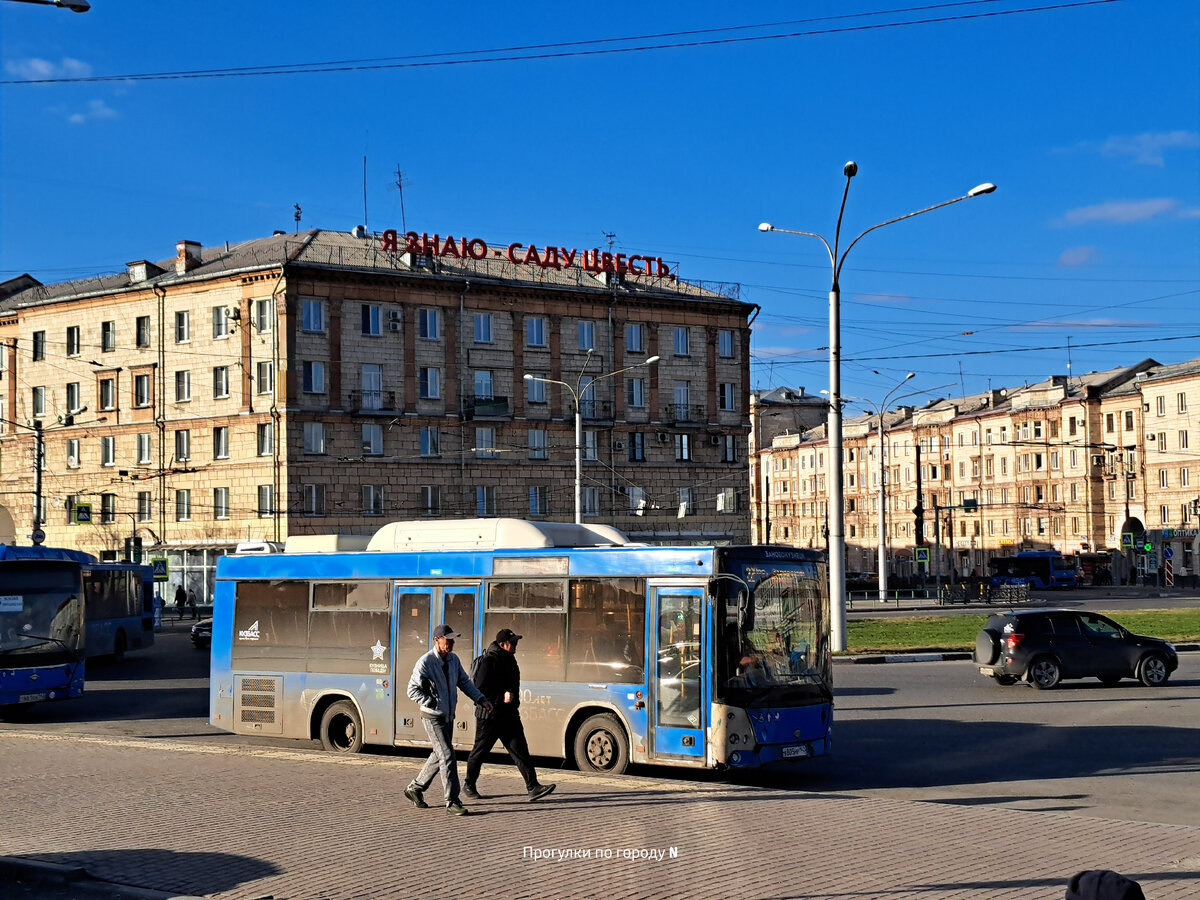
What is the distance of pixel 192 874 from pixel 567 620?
6.47 m

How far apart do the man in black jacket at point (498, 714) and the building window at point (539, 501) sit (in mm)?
54289

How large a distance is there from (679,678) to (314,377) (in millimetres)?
50959

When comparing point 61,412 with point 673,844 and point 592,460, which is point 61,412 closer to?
point 592,460

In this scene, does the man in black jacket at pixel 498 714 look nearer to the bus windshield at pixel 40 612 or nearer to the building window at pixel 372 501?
the bus windshield at pixel 40 612

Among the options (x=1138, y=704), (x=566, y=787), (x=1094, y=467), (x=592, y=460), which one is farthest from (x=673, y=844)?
(x=1094, y=467)

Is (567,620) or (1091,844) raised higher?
(567,620)

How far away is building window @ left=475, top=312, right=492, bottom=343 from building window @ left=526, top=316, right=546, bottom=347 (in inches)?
79.3

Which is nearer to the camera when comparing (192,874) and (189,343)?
(192,874)

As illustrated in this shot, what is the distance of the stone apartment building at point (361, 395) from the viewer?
6297 cm

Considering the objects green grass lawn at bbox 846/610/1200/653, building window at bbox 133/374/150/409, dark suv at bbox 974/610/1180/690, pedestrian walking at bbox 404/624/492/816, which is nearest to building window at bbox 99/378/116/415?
building window at bbox 133/374/150/409

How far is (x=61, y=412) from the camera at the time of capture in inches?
2768

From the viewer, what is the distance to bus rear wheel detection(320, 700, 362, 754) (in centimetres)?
1695

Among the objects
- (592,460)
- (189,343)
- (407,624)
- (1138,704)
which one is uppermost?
(189,343)

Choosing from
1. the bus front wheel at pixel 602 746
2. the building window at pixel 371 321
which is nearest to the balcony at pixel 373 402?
the building window at pixel 371 321
